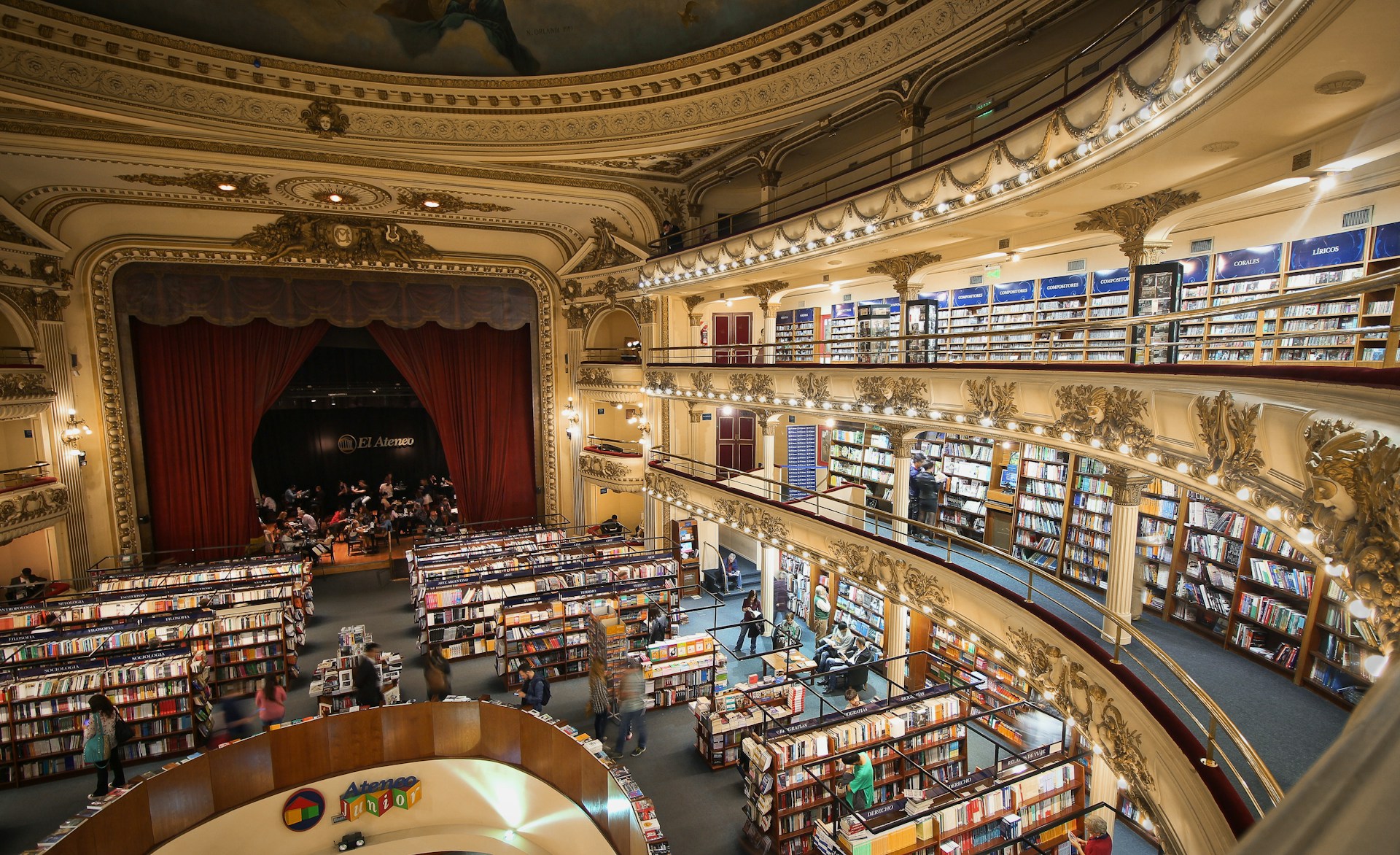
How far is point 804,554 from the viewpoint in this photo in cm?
1076

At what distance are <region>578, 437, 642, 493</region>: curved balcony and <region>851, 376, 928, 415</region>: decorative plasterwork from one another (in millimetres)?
7503

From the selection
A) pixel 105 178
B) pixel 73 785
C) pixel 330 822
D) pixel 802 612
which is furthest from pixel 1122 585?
pixel 105 178

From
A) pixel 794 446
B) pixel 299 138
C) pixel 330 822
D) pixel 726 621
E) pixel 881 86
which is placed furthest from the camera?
pixel 794 446

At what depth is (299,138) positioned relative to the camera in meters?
12.1

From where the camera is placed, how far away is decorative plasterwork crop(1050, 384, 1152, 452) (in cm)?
552

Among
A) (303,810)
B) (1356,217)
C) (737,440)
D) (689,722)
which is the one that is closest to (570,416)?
(737,440)

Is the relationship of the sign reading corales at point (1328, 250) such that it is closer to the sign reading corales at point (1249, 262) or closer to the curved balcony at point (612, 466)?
the sign reading corales at point (1249, 262)

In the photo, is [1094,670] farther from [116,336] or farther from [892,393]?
[116,336]

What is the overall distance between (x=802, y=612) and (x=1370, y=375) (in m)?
11.2

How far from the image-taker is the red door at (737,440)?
17.1 m

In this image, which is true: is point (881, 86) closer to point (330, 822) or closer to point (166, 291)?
point (330, 822)

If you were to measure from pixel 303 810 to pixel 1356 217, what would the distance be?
12.5 meters

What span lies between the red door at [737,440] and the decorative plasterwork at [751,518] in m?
4.66

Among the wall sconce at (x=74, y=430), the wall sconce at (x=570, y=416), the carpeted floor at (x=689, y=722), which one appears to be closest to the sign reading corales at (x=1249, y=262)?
the carpeted floor at (x=689, y=722)
